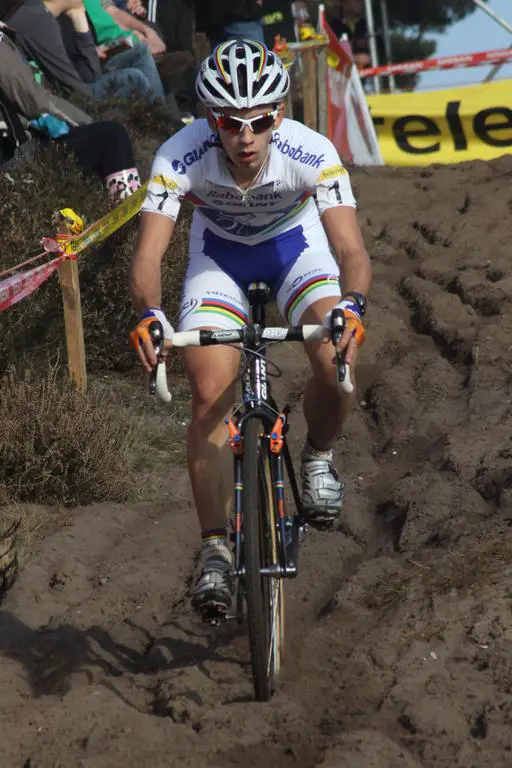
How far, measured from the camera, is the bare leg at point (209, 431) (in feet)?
15.5

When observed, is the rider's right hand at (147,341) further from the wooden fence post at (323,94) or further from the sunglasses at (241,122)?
the wooden fence post at (323,94)

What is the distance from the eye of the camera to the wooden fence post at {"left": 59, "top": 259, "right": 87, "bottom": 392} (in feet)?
22.6

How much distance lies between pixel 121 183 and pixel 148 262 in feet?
12.8

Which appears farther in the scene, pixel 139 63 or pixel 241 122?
pixel 139 63

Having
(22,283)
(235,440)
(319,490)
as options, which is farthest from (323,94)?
(235,440)

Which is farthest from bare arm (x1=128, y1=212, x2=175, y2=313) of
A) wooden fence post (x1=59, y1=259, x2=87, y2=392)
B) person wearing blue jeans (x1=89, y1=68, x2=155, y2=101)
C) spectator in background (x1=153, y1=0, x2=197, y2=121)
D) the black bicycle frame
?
spectator in background (x1=153, y1=0, x2=197, y2=121)

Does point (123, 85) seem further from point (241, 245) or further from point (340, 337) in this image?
point (340, 337)

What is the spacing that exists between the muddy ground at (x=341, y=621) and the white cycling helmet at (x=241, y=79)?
7.34 ft

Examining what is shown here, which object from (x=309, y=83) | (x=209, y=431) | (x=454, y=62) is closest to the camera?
(x=209, y=431)

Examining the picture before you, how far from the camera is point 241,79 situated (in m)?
4.66

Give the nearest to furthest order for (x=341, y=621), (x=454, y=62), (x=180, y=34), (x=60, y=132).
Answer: (x=341, y=621), (x=60, y=132), (x=180, y=34), (x=454, y=62)

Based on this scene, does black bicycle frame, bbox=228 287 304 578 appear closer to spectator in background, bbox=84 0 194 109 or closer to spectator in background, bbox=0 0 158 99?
spectator in background, bbox=0 0 158 99

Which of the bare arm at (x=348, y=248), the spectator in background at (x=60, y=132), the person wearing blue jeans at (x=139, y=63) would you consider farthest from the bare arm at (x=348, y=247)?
the person wearing blue jeans at (x=139, y=63)

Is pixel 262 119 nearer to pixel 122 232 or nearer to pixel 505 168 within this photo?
pixel 122 232
